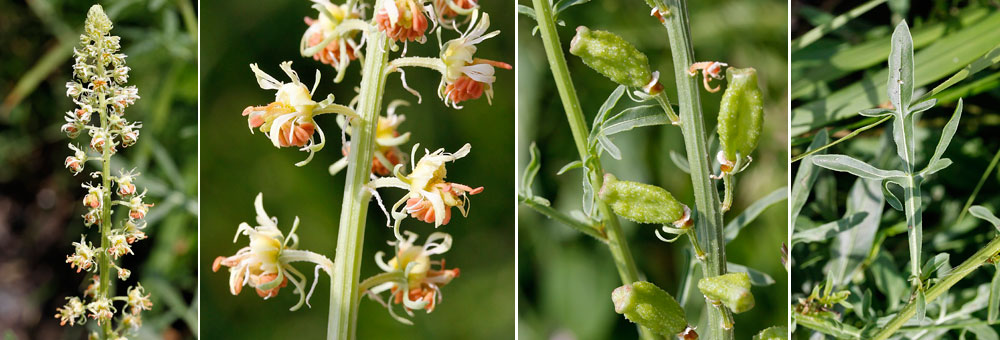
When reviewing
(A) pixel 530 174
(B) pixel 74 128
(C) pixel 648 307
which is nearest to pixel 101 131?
(B) pixel 74 128

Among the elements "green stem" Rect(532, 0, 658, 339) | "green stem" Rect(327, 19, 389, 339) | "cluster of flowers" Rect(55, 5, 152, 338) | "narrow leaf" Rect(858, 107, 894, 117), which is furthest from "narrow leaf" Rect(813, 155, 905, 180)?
"cluster of flowers" Rect(55, 5, 152, 338)

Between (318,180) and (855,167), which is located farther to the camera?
(318,180)

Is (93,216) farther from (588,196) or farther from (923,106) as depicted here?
(923,106)

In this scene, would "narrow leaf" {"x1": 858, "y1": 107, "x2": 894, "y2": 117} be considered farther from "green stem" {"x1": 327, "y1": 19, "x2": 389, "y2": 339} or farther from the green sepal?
"green stem" {"x1": 327, "y1": 19, "x2": 389, "y2": 339}

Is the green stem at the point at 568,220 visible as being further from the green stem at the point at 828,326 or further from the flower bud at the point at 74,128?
the flower bud at the point at 74,128

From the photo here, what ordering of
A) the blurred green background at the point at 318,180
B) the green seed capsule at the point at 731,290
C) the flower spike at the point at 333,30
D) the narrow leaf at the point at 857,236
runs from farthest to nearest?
the blurred green background at the point at 318,180
the narrow leaf at the point at 857,236
the flower spike at the point at 333,30
the green seed capsule at the point at 731,290

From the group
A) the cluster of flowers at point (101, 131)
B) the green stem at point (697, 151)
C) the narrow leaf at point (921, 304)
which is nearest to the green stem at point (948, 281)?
the narrow leaf at point (921, 304)
